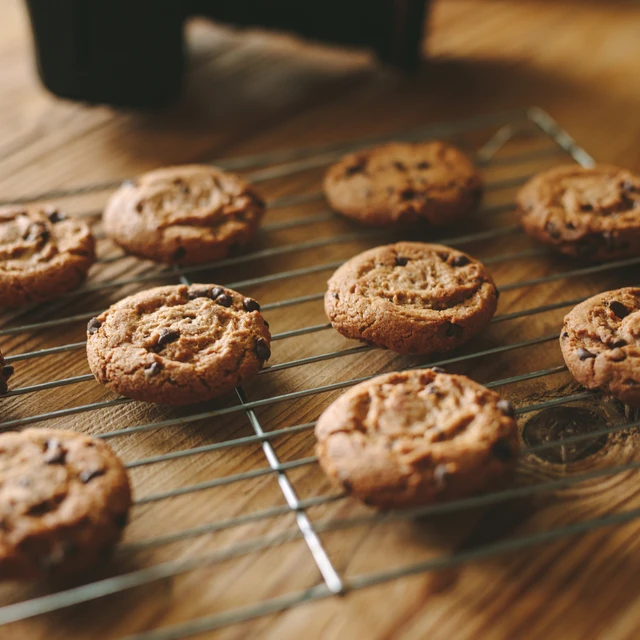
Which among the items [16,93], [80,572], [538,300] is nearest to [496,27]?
[538,300]

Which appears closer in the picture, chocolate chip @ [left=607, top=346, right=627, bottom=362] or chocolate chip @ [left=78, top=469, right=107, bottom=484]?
chocolate chip @ [left=78, top=469, right=107, bottom=484]

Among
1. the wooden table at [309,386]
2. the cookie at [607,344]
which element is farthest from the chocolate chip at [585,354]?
the wooden table at [309,386]

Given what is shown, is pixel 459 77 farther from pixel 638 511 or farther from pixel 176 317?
pixel 638 511

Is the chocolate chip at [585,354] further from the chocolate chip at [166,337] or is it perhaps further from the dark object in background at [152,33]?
the dark object in background at [152,33]

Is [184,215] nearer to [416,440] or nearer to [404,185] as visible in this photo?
[404,185]

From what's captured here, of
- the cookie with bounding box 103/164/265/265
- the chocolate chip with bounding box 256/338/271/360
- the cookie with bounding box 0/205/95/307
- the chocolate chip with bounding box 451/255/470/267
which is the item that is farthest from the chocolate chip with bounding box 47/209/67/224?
the chocolate chip with bounding box 451/255/470/267

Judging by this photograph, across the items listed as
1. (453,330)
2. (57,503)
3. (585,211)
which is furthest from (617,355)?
(57,503)

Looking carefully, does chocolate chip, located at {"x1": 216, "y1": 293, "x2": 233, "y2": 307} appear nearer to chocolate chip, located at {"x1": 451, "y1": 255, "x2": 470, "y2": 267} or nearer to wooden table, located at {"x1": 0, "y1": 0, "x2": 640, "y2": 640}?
wooden table, located at {"x1": 0, "y1": 0, "x2": 640, "y2": 640}
